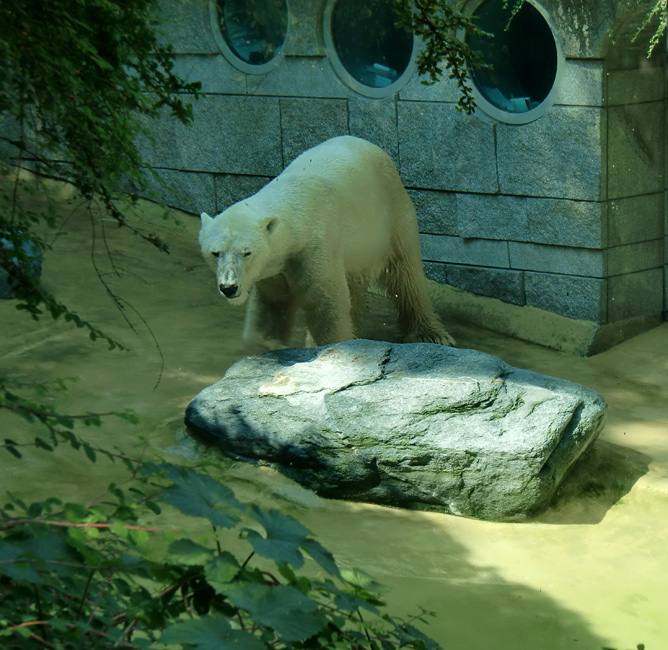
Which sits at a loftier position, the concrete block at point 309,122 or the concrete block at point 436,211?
the concrete block at point 309,122

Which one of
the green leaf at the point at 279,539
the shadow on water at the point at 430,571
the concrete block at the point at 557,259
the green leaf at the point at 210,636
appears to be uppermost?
the green leaf at the point at 279,539

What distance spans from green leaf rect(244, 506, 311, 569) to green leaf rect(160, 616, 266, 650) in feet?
0.40

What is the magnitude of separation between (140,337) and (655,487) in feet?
10.2

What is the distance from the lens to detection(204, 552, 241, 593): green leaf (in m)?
1.39

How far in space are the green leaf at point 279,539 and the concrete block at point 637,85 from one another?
175 inches

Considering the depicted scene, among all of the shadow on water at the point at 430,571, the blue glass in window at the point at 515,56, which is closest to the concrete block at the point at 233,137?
the blue glass in window at the point at 515,56

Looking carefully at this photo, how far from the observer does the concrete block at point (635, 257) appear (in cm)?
560

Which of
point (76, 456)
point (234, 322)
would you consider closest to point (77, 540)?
point (76, 456)

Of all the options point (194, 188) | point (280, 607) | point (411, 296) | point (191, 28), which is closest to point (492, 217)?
point (411, 296)

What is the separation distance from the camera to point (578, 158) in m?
5.42

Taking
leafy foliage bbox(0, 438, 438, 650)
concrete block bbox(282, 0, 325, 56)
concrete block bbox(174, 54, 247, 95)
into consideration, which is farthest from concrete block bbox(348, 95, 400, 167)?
leafy foliage bbox(0, 438, 438, 650)

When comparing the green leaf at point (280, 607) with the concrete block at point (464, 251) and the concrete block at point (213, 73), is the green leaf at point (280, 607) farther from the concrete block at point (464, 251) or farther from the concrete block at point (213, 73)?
the concrete block at point (213, 73)

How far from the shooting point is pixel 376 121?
6262 millimetres

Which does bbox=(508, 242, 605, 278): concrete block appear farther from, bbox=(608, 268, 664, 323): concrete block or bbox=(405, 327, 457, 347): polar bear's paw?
bbox=(405, 327, 457, 347): polar bear's paw
